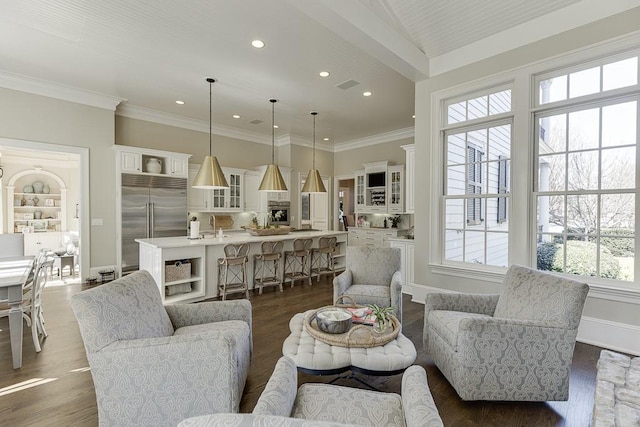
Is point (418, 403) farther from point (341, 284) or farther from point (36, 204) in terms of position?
point (36, 204)

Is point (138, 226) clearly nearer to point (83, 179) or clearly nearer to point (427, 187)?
point (83, 179)

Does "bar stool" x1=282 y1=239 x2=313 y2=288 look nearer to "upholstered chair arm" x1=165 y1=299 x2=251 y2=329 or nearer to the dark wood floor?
the dark wood floor

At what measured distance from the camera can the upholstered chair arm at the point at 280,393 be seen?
1.09 metres

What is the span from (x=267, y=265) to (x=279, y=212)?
2779 millimetres

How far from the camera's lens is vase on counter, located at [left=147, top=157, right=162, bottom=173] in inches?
237

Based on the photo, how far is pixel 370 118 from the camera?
677 centimetres

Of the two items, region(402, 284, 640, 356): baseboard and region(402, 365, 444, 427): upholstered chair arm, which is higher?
region(402, 365, 444, 427): upholstered chair arm

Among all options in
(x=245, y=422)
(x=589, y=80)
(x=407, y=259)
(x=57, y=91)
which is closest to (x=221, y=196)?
(x=57, y=91)

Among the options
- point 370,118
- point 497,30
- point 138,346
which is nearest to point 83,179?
point 138,346

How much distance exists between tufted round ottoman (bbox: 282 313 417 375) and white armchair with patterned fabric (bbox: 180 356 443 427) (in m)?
0.37

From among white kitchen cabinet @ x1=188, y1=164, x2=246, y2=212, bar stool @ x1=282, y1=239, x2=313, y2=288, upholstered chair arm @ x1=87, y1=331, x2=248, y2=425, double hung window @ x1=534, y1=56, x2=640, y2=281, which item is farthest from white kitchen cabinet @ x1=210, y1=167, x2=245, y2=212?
double hung window @ x1=534, y1=56, x2=640, y2=281

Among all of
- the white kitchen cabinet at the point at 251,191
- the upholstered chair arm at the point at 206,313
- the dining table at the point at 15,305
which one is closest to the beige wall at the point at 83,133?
the white kitchen cabinet at the point at 251,191

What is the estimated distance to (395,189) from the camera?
7.49m

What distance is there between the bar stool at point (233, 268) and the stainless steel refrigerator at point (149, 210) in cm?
205
